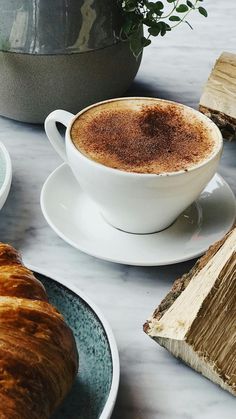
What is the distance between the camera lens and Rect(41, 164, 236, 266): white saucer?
851 mm

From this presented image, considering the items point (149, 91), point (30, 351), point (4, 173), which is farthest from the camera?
point (149, 91)

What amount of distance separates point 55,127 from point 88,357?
1.13ft

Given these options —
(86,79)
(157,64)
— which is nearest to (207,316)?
(86,79)

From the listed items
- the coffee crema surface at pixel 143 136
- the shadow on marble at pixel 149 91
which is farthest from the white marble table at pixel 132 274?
the coffee crema surface at pixel 143 136

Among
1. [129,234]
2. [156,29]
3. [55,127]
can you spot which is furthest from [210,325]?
[156,29]

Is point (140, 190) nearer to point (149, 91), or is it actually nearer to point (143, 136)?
point (143, 136)

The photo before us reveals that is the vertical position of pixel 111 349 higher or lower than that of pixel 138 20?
lower

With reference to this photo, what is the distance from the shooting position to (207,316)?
0.69 m

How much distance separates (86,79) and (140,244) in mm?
278

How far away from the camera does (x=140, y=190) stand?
0.82 m

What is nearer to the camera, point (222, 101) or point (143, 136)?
point (143, 136)

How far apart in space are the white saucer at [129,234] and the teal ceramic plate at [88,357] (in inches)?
4.3

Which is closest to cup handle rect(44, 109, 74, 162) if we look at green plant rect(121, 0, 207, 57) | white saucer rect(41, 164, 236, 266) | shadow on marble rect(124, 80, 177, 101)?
white saucer rect(41, 164, 236, 266)

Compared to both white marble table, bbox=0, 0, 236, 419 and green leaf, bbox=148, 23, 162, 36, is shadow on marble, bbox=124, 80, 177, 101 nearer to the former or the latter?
white marble table, bbox=0, 0, 236, 419
